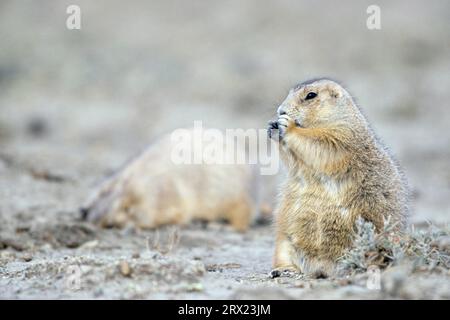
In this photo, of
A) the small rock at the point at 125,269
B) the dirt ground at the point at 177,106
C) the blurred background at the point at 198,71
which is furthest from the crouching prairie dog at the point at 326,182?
the blurred background at the point at 198,71

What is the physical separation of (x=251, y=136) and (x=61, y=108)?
4985 millimetres

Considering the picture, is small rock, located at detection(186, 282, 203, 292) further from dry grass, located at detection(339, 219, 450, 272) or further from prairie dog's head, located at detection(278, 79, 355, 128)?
prairie dog's head, located at detection(278, 79, 355, 128)

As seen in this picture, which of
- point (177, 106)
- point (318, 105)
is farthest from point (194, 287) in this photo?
point (177, 106)

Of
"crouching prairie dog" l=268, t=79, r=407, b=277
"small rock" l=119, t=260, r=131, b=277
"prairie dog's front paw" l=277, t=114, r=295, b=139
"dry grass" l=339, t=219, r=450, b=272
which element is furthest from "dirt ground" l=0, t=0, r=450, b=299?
"prairie dog's front paw" l=277, t=114, r=295, b=139

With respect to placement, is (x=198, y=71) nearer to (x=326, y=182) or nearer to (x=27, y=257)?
(x=27, y=257)

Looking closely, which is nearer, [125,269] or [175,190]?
[125,269]

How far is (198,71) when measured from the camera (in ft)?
64.4

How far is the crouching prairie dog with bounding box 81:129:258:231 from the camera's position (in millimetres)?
8922

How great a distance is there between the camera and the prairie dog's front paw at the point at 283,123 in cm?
611

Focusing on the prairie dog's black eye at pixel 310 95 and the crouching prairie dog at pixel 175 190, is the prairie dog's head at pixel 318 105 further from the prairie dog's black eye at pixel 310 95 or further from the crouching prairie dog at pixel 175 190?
the crouching prairie dog at pixel 175 190

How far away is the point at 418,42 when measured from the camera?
769 inches

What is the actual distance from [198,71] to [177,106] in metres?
1.99

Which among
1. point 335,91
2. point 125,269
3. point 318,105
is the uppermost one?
point 335,91
